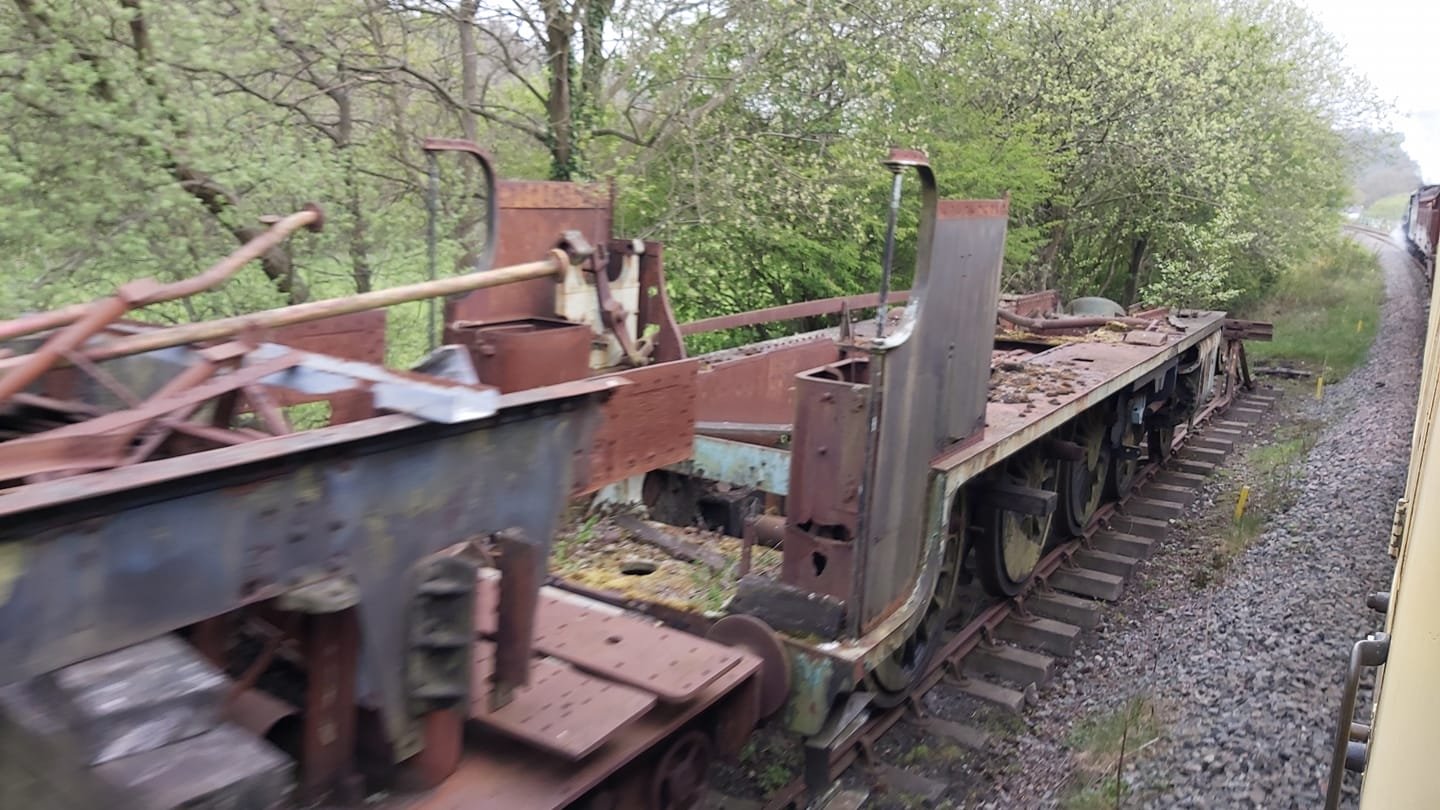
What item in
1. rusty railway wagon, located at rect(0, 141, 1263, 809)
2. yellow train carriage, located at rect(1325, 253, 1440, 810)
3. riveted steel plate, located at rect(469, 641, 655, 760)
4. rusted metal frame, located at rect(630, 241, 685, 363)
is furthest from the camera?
rusted metal frame, located at rect(630, 241, 685, 363)

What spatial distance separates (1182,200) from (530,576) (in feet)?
56.9

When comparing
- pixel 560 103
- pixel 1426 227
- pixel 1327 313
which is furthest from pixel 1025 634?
pixel 1426 227

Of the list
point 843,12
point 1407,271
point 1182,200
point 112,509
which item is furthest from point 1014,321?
point 1407,271

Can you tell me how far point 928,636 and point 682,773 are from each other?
6.81 feet

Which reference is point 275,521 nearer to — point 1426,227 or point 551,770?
point 551,770

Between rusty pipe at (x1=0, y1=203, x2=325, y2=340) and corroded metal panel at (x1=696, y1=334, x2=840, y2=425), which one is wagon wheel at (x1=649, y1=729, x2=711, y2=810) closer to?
rusty pipe at (x1=0, y1=203, x2=325, y2=340)

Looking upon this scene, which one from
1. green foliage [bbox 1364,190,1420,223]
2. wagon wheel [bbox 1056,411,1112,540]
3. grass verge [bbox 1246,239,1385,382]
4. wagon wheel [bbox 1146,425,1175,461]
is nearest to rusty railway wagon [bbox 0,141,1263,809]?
wagon wheel [bbox 1056,411,1112,540]

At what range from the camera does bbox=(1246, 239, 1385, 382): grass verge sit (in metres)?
16.8

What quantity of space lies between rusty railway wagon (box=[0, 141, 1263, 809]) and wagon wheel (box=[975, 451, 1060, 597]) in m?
0.04

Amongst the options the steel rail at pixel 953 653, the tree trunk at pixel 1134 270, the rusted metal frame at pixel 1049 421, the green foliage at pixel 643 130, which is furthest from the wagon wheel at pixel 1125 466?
the tree trunk at pixel 1134 270

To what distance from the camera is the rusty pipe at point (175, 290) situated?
2.10 metres

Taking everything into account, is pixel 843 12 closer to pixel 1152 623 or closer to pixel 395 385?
pixel 1152 623

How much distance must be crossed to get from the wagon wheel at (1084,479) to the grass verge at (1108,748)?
2.09m

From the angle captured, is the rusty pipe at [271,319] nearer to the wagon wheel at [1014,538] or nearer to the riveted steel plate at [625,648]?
the riveted steel plate at [625,648]
